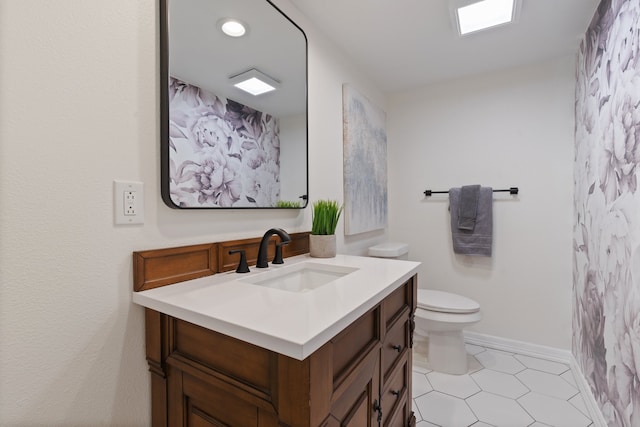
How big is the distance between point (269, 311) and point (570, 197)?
92.8 inches

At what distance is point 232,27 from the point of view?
122 centimetres

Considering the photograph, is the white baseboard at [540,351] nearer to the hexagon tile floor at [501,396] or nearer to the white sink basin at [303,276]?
the hexagon tile floor at [501,396]

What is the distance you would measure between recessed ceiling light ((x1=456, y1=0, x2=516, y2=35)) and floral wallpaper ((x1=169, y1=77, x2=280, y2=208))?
122 centimetres

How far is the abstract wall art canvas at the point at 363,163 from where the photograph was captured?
2.02m

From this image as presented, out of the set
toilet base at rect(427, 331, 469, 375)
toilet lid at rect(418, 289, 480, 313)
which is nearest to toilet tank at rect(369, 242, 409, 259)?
toilet lid at rect(418, 289, 480, 313)

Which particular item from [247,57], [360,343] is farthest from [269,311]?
[247,57]

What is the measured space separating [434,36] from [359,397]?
2.00 metres

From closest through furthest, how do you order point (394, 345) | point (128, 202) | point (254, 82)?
point (128, 202)
point (394, 345)
point (254, 82)

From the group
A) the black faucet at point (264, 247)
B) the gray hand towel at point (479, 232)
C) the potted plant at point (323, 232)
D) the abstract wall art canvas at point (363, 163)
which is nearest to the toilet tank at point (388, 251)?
the abstract wall art canvas at point (363, 163)

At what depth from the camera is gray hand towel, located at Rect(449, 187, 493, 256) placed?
231cm

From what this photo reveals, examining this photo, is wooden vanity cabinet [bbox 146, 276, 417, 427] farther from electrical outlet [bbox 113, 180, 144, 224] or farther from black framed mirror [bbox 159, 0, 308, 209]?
black framed mirror [bbox 159, 0, 308, 209]

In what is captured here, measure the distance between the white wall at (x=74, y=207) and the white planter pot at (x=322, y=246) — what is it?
25.8 inches

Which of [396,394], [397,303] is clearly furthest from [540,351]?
[397,303]

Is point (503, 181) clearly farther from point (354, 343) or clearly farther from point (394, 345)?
point (354, 343)
